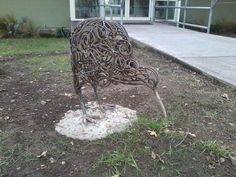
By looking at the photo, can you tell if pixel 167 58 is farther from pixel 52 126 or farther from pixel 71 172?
pixel 71 172

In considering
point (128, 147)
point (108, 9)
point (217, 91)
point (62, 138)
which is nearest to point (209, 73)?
point (217, 91)

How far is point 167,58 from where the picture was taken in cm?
510

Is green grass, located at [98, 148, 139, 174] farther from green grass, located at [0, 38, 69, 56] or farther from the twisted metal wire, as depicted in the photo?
green grass, located at [0, 38, 69, 56]

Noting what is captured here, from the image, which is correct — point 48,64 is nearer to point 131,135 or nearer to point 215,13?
point 131,135

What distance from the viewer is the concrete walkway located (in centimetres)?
414

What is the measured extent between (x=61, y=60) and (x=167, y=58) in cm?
194

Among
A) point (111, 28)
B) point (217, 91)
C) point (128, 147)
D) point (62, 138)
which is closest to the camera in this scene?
point (128, 147)

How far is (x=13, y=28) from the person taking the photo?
8.11 m

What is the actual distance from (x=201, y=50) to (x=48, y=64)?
9.35ft

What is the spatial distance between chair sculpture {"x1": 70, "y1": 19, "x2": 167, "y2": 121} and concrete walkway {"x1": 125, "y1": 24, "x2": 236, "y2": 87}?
1.64 meters

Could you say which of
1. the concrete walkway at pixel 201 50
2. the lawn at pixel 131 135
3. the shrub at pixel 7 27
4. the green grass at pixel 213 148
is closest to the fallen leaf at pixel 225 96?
the lawn at pixel 131 135

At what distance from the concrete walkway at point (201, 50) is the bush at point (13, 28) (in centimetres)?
305

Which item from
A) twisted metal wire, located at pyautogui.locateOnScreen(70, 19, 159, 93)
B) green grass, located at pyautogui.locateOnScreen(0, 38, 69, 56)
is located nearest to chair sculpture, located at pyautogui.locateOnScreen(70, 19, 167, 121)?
twisted metal wire, located at pyautogui.locateOnScreen(70, 19, 159, 93)

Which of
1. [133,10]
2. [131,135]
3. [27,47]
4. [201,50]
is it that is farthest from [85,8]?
[131,135]
